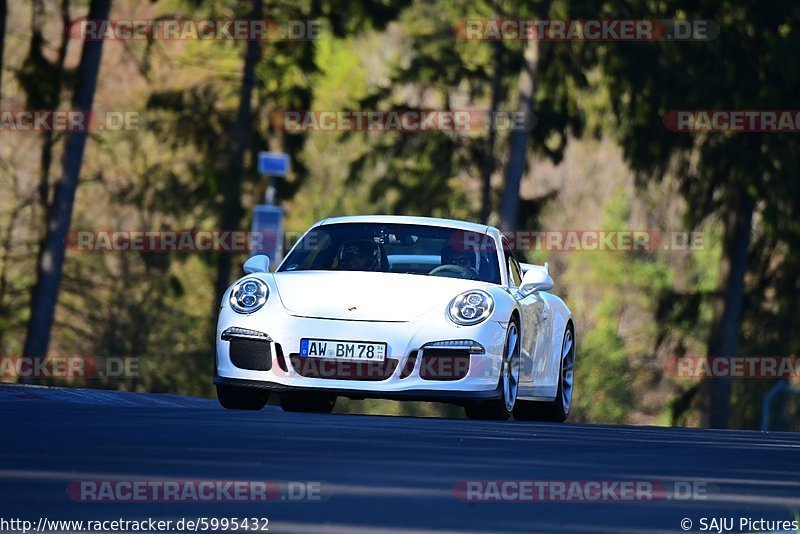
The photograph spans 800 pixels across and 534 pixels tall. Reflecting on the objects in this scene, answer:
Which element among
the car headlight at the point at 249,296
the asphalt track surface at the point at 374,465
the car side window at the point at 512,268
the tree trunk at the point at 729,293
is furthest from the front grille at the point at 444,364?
the tree trunk at the point at 729,293

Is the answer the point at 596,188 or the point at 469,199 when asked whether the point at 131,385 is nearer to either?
the point at 469,199

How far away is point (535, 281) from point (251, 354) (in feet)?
7.73

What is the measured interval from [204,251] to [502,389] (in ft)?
80.8

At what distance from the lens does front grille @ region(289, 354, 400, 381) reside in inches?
501

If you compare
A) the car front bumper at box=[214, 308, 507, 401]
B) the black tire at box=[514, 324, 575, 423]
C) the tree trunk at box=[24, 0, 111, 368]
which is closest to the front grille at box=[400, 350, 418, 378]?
the car front bumper at box=[214, 308, 507, 401]

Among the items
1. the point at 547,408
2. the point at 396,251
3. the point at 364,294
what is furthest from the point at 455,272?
the point at 547,408

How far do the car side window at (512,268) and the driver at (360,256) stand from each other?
1.02m

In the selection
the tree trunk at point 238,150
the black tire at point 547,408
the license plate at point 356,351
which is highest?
the tree trunk at point 238,150

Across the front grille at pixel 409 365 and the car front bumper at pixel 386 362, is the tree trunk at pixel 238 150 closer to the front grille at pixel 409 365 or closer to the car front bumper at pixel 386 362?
the car front bumper at pixel 386 362

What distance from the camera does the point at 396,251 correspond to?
46.8 ft

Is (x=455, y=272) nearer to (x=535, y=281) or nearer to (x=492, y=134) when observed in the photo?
(x=535, y=281)

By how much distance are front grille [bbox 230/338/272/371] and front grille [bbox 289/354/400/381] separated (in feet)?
0.81

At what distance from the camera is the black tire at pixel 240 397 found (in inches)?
528

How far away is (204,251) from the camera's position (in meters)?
37.5
